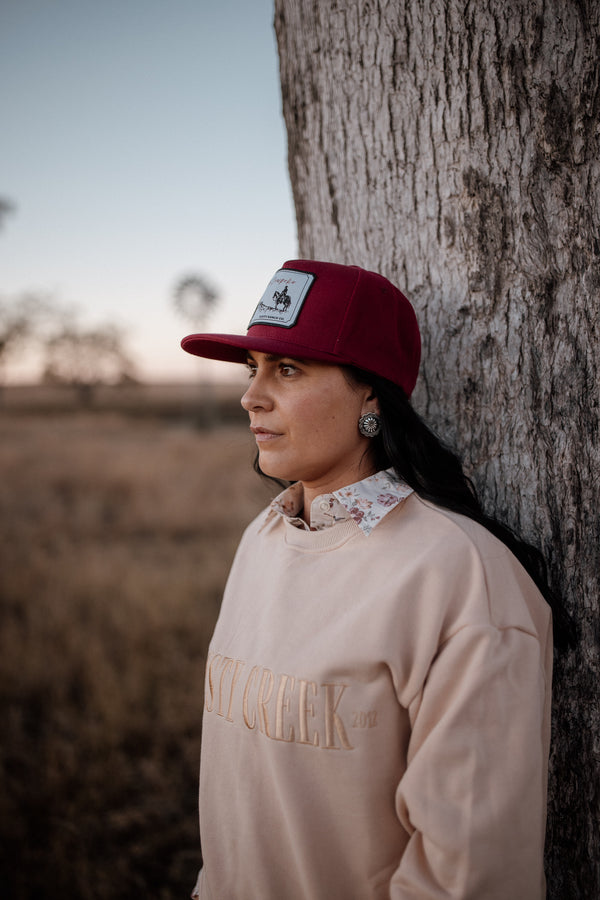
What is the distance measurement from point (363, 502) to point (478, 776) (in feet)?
2.00

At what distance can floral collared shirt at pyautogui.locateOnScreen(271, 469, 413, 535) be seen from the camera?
1363 millimetres

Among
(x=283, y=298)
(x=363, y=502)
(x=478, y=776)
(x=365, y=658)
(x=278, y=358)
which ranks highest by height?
(x=283, y=298)

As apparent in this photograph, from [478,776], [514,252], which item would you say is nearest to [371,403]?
[514,252]

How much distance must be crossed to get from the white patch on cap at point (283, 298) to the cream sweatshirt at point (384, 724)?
54 cm

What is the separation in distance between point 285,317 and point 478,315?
0.57 meters

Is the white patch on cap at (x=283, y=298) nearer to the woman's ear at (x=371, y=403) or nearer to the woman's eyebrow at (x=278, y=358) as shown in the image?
the woman's eyebrow at (x=278, y=358)

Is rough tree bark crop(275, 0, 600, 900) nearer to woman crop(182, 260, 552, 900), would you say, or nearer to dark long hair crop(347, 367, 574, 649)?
dark long hair crop(347, 367, 574, 649)

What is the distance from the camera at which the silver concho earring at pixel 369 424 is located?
4.82 ft

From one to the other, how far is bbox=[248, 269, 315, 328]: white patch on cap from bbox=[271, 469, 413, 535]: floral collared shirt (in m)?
0.44

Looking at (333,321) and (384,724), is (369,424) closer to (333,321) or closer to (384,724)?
(333,321)

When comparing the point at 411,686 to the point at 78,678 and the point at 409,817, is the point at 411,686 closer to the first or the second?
the point at 409,817

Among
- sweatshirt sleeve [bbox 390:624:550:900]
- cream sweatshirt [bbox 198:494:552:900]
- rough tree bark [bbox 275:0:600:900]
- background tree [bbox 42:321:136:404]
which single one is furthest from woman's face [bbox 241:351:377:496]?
background tree [bbox 42:321:136:404]

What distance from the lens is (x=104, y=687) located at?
429cm

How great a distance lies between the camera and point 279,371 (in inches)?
58.1
